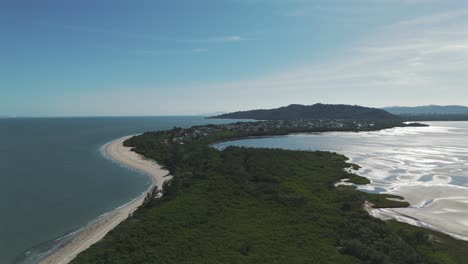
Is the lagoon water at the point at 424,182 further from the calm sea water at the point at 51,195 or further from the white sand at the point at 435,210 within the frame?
the calm sea water at the point at 51,195

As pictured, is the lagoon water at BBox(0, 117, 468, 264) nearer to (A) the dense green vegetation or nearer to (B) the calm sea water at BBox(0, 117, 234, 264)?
(B) the calm sea water at BBox(0, 117, 234, 264)

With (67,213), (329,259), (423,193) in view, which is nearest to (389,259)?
(329,259)

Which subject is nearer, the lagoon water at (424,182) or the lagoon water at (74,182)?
the lagoon water at (74,182)

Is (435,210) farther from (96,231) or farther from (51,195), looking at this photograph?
(51,195)

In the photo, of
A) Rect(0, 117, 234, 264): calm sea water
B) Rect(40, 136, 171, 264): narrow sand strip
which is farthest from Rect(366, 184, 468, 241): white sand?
Rect(0, 117, 234, 264): calm sea water

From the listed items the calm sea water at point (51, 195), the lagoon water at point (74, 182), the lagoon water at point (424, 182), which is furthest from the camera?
the lagoon water at point (424, 182)

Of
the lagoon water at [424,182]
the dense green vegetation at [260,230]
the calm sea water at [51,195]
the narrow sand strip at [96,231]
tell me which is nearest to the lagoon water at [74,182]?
the calm sea water at [51,195]

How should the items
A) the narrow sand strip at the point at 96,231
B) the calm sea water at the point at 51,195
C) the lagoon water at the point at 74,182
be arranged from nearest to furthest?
1. the narrow sand strip at the point at 96,231
2. the calm sea water at the point at 51,195
3. the lagoon water at the point at 74,182

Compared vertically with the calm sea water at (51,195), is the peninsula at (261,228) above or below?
above
